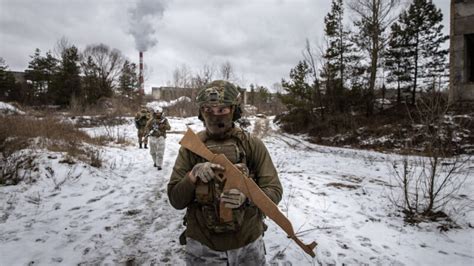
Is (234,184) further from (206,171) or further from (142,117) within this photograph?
(142,117)

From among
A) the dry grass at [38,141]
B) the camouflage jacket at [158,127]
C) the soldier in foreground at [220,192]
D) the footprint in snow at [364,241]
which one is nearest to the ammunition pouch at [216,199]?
the soldier in foreground at [220,192]

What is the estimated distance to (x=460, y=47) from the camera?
40.2ft

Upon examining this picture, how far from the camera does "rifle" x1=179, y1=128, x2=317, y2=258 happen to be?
1.36m

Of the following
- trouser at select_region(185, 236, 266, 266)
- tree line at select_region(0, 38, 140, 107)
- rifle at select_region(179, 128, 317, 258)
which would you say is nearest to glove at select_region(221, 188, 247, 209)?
rifle at select_region(179, 128, 317, 258)

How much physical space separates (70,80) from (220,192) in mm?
36652

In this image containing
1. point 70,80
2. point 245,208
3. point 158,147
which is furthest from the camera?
point 70,80

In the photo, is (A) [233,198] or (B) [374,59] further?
(B) [374,59]

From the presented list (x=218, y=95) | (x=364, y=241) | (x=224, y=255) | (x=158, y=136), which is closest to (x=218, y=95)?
(x=218, y=95)

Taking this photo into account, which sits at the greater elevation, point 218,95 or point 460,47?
point 460,47

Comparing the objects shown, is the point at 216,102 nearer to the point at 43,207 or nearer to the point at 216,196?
the point at 216,196

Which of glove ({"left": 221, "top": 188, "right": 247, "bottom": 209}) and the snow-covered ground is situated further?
the snow-covered ground

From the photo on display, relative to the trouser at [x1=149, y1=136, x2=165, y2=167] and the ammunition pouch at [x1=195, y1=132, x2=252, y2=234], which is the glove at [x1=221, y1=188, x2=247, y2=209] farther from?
the trouser at [x1=149, y1=136, x2=165, y2=167]

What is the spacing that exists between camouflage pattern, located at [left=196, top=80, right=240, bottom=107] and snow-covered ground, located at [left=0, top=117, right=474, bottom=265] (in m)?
2.31

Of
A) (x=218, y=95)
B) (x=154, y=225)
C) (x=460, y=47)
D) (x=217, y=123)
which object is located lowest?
(x=154, y=225)
